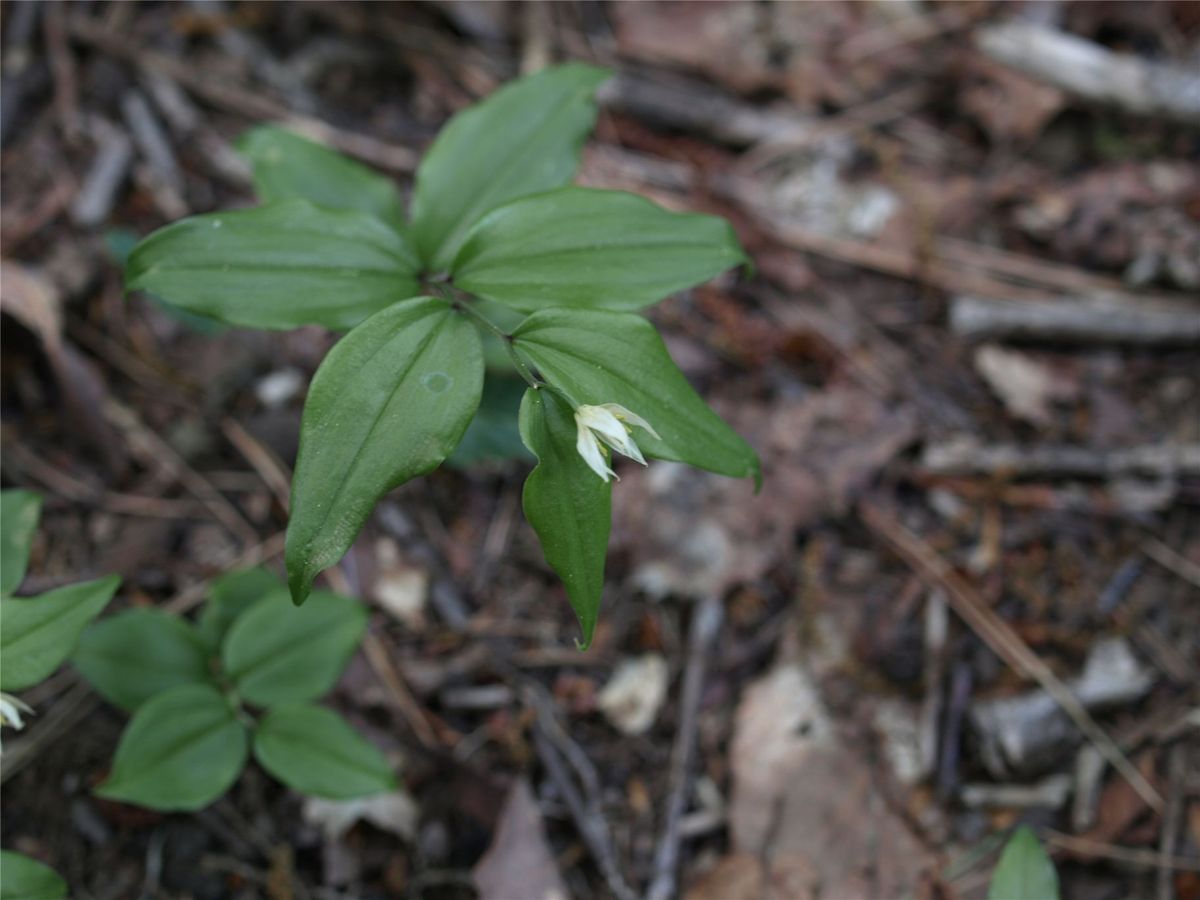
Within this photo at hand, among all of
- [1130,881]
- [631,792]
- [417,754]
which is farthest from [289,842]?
[1130,881]

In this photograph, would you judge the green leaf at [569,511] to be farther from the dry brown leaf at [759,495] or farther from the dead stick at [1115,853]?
the dead stick at [1115,853]

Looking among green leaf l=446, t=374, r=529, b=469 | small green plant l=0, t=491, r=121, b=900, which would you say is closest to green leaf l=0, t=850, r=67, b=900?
small green plant l=0, t=491, r=121, b=900

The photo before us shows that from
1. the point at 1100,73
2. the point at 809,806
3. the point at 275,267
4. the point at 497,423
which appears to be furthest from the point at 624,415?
the point at 1100,73

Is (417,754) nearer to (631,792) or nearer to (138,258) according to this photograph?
(631,792)

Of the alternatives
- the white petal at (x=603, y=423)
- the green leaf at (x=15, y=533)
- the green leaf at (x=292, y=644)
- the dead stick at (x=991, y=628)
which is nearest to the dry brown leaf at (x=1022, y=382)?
the dead stick at (x=991, y=628)

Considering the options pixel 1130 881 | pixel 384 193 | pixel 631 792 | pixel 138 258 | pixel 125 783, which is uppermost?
pixel 138 258

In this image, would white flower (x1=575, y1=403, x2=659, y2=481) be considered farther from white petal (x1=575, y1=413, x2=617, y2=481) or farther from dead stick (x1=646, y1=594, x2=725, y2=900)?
dead stick (x1=646, y1=594, x2=725, y2=900)
